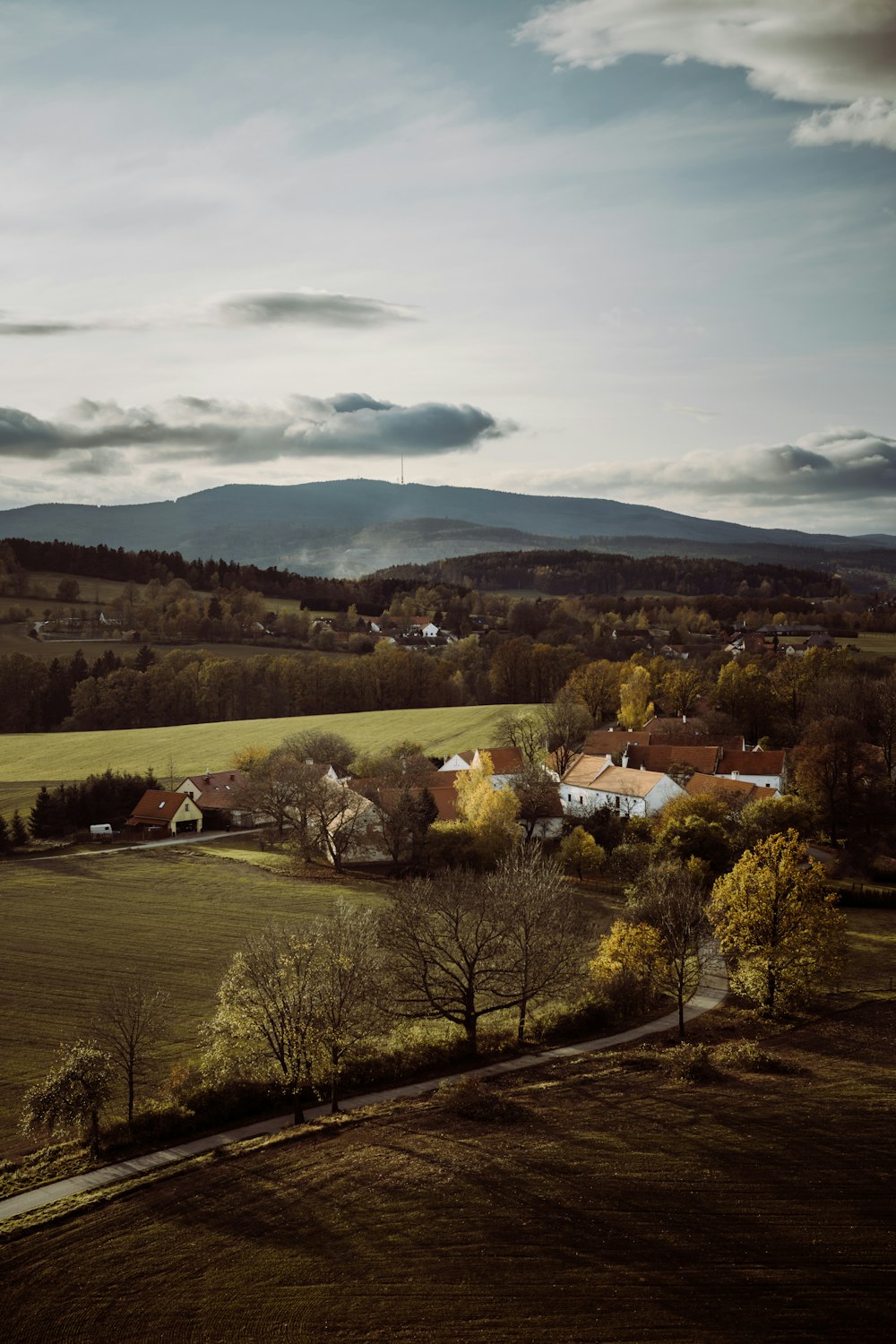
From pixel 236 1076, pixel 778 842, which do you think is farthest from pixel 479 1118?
pixel 778 842

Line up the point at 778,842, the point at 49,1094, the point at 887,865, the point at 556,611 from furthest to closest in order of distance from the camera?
the point at 556,611 → the point at 887,865 → the point at 778,842 → the point at 49,1094

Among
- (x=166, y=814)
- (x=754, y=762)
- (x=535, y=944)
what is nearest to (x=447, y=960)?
(x=535, y=944)

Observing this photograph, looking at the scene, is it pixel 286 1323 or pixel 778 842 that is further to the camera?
pixel 778 842

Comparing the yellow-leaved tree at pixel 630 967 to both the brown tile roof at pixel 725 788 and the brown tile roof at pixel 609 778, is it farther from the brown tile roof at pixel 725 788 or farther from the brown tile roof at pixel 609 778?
the brown tile roof at pixel 609 778

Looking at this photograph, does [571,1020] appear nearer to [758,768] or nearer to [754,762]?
[758,768]

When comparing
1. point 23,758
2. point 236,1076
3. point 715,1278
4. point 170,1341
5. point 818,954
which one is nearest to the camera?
point 170,1341

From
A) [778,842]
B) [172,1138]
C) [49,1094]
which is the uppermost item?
[778,842]

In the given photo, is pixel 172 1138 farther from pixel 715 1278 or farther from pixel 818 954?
pixel 818 954

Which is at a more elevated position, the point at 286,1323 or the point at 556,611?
the point at 556,611
